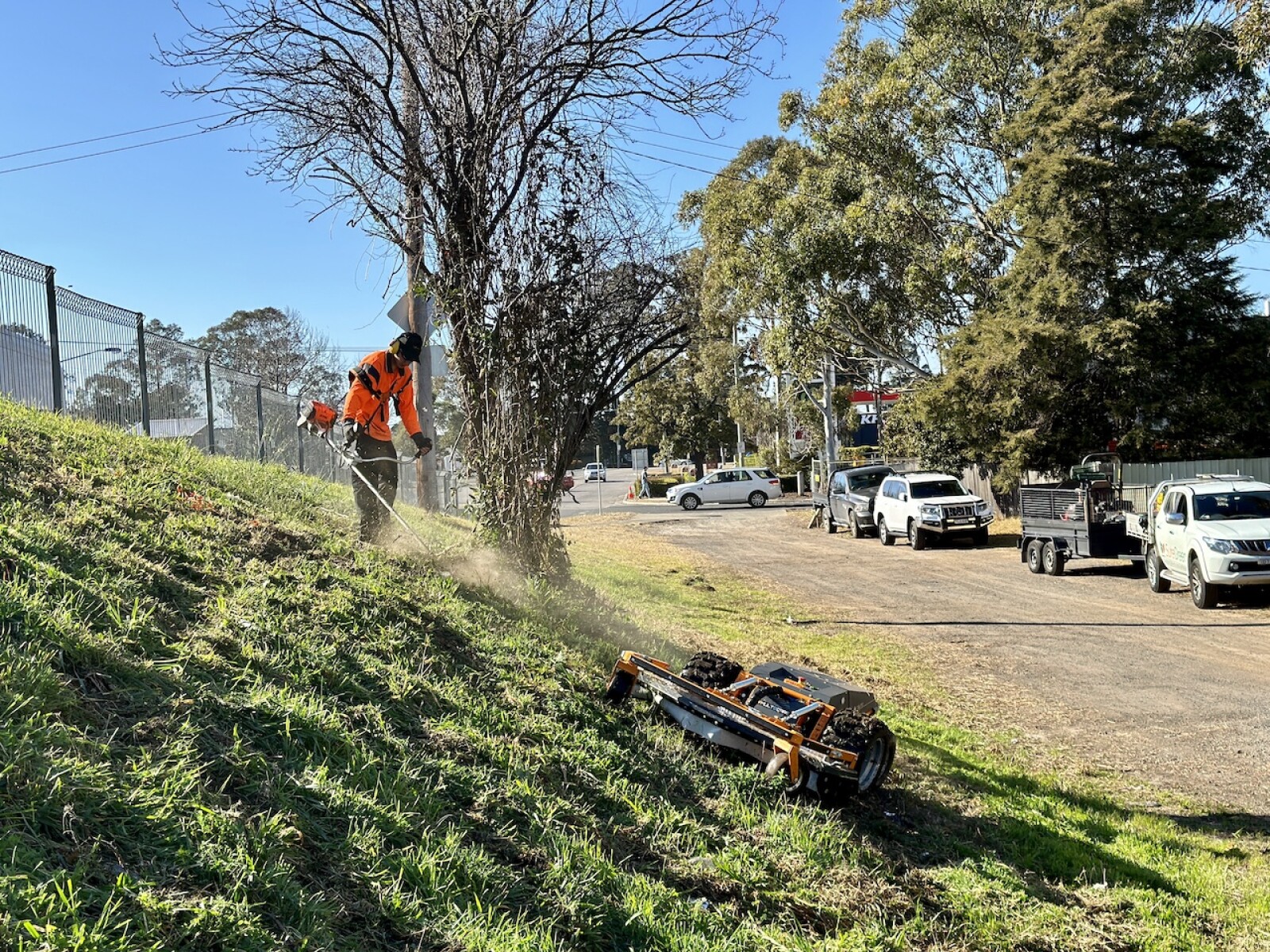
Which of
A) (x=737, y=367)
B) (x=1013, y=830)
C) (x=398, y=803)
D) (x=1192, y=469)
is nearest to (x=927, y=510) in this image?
(x=1192, y=469)

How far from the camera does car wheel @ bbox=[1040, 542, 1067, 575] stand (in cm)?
1762

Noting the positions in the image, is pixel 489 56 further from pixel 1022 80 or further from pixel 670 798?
pixel 1022 80

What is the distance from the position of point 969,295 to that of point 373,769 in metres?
27.8

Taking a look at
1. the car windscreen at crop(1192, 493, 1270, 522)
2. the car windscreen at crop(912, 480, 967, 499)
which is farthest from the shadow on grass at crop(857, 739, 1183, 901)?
the car windscreen at crop(912, 480, 967, 499)

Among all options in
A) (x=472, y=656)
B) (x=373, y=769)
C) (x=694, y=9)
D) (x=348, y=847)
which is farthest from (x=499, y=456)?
(x=348, y=847)

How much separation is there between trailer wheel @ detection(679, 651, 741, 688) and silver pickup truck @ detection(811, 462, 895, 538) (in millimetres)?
21024

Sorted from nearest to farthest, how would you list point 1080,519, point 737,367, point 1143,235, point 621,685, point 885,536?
point 621,685
point 1080,519
point 1143,235
point 885,536
point 737,367

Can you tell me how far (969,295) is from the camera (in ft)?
94.9

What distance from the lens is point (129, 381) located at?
40.5 ft

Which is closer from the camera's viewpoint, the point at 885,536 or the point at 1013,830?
the point at 1013,830

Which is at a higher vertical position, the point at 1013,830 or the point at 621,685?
the point at 621,685

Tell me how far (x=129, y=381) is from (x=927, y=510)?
57.1 feet

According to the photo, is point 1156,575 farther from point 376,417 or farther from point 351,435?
point 351,435

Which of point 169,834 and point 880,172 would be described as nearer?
point 169,834
